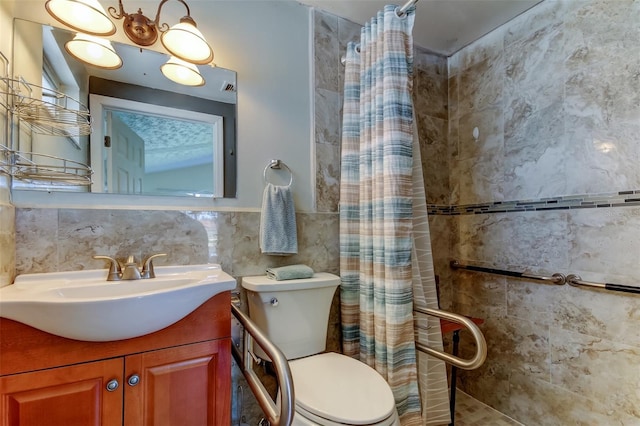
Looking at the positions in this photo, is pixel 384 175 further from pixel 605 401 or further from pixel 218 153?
→ pixel 605 401

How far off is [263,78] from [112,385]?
141 centimetres

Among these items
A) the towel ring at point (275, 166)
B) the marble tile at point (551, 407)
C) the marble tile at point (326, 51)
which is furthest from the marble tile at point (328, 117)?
the marble tile at point (551, 407)

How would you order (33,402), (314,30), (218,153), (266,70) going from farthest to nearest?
(314,30)
(266,70)
(218,153)
(33,402)

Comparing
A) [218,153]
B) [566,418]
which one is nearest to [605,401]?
[566,418]

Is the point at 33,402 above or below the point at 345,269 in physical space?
below

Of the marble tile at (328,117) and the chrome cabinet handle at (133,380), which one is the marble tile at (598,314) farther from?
the chrome cabinet handle at (133,380)

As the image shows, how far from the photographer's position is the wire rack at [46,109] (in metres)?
1.10

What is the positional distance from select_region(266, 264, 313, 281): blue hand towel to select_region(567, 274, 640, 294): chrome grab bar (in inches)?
50.4

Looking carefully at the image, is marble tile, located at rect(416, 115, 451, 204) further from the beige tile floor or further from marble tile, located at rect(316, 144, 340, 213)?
the beige tile floor

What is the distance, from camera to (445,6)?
1.74 metres

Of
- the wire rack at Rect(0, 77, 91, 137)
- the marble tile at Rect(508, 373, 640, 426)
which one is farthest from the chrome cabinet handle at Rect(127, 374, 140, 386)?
the marble tile at Rect(508, 373, 640, 426)

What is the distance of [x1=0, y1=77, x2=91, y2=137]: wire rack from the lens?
1.10 meters

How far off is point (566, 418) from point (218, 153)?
216 centimetres

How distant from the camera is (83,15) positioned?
118 cm
